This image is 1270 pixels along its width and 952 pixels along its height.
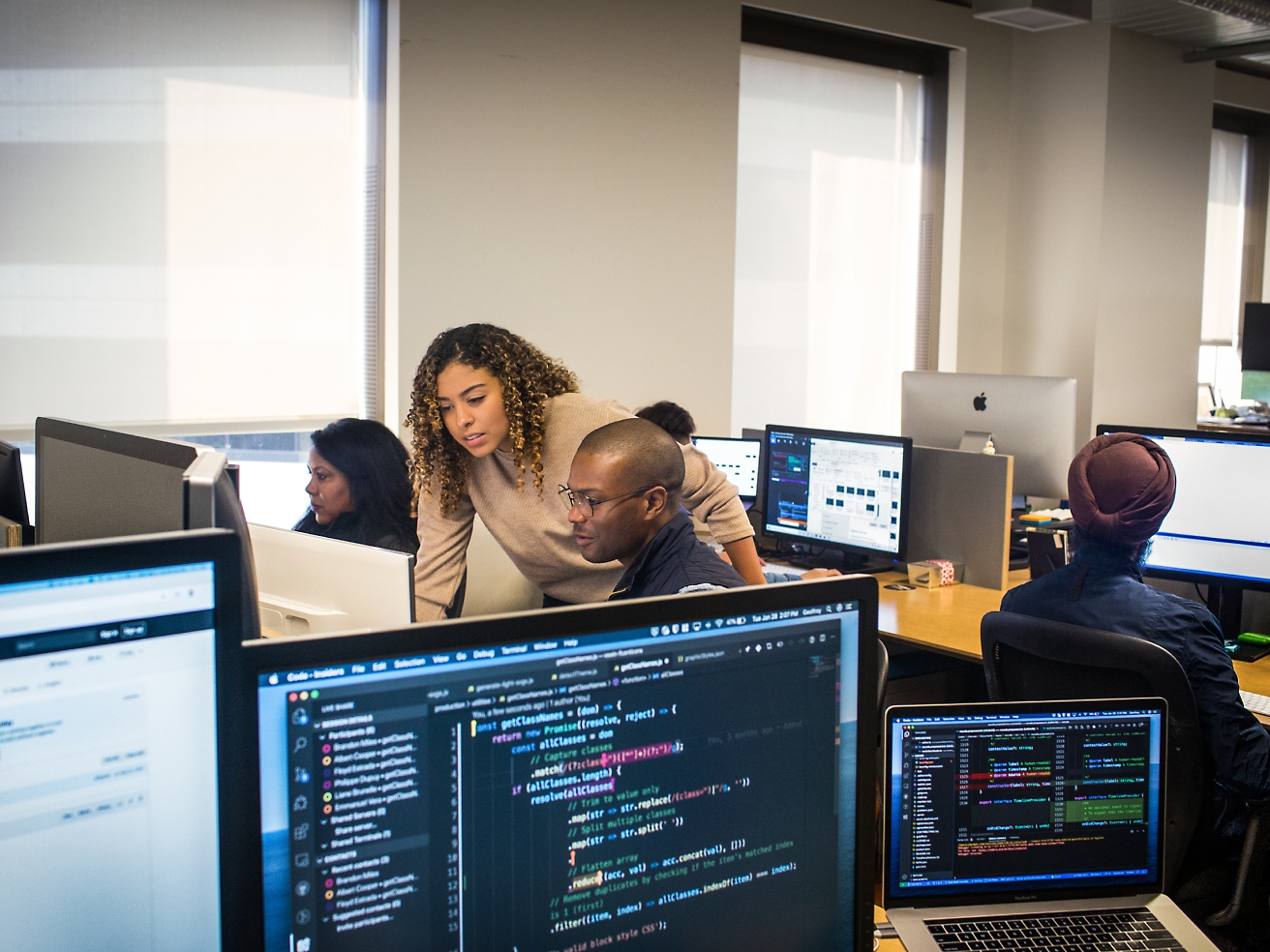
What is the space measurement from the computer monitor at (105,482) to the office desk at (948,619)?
1.94m

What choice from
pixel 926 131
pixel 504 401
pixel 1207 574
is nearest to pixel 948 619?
pixel 1207 574

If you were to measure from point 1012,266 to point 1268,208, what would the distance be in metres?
3.24

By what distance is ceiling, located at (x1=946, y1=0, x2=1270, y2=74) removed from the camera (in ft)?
16.6

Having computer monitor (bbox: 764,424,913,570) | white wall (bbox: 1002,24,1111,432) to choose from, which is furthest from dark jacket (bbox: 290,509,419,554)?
white wall (bbox: 1002,24,1111,432)

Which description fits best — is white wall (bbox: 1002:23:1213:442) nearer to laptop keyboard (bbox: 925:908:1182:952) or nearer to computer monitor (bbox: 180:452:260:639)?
laptop keyboard (bbox: 925:908:1182:952)

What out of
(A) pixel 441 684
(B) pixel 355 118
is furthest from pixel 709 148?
(A) pixel 441 684

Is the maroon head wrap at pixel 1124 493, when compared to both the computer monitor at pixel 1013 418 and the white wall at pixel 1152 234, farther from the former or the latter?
the white wall at pixel 1152 234

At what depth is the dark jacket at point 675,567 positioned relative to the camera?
170 centimetres

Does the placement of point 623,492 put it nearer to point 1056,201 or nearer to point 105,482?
point 105,482

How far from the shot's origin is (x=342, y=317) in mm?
4062

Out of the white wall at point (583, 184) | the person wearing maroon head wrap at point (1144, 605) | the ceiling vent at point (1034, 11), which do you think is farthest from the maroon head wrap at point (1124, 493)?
the ceiling vent at point (1034, 11)

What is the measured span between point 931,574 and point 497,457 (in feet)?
4.95

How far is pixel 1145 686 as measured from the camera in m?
1.93

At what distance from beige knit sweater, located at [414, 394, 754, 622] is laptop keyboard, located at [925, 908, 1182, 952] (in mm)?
1458
